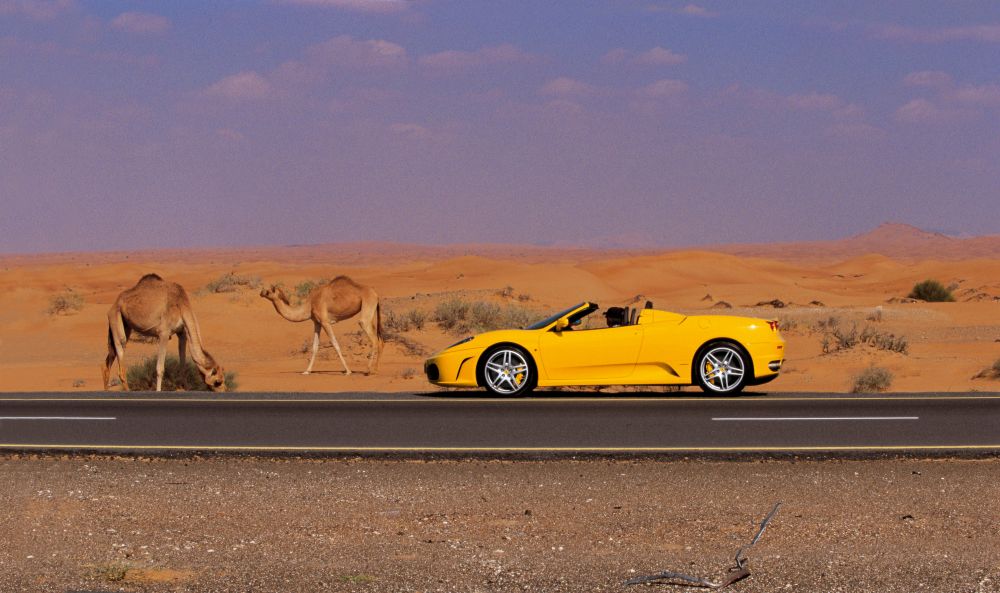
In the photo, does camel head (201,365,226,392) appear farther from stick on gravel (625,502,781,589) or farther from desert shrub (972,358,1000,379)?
stick on gravel (625,502,781,589)

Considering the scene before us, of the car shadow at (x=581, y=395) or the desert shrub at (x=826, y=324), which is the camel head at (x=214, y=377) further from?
the desert shrub at (x=826, y=324)

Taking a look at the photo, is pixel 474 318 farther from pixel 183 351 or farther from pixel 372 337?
pixel 183 351

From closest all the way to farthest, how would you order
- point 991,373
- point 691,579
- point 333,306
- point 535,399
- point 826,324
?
point 691,579, point 535,399, point 333,306, point 991,373, point 826,324

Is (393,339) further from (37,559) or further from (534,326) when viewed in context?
(37,559)

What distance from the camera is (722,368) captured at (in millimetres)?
17172

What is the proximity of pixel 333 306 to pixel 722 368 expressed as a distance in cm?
1168

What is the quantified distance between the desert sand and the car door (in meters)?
3.98

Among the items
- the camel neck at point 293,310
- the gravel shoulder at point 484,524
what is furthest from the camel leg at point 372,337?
the gravel shoulder at point 484,524

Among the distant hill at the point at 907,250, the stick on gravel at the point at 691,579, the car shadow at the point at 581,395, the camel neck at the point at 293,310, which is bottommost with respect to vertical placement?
the stick on gravel at the point at 691,579

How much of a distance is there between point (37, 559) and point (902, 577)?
220 inches

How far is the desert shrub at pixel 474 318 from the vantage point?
39.3 metres

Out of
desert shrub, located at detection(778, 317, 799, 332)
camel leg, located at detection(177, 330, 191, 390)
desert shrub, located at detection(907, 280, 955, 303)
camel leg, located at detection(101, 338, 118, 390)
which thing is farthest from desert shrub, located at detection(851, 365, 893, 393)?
desert shrub, located at detection(907, 280, 955, 303)

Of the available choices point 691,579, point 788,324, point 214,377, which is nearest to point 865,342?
point 788,324

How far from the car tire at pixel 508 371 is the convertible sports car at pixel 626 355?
0.05ft
